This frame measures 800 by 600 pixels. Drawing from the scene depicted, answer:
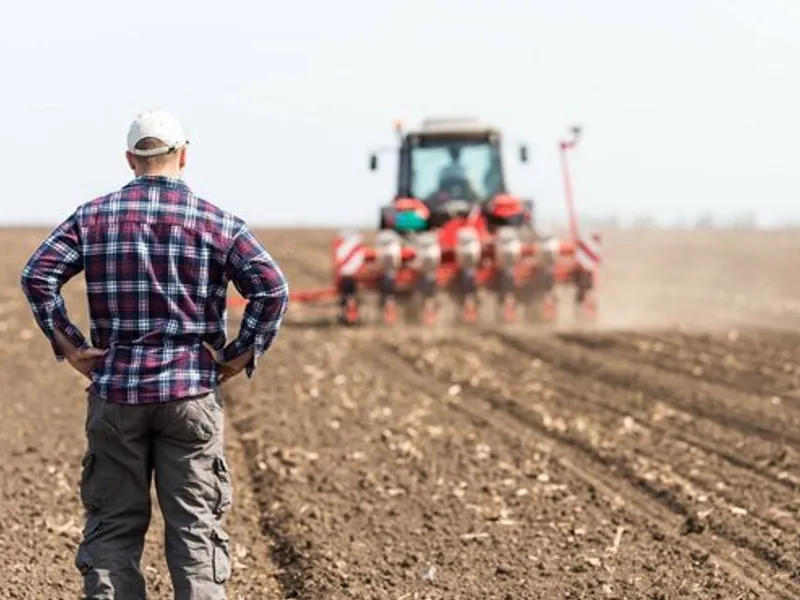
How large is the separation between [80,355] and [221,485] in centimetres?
59

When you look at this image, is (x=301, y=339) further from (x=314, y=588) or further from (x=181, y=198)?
(x=181, y=198)

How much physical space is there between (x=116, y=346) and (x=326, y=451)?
438 cm

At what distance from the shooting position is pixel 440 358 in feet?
42.9

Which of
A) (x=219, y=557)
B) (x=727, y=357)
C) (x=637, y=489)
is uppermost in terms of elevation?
(x=219, y=557)

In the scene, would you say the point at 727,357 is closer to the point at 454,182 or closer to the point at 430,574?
the point at 454,182

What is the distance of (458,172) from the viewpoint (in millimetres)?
16844

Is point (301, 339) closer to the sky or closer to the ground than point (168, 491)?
closer to the ground

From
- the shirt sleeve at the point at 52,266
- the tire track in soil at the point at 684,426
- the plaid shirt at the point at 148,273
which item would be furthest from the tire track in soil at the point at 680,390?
the shirt sleeve at the point at 52,266

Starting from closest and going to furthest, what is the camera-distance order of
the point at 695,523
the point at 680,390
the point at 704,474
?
the point at 695,523 → the point at 704,474 → the point at 680,390

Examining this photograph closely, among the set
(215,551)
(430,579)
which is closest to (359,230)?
(430,579)

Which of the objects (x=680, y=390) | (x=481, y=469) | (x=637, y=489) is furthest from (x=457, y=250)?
(x=637, y=489)

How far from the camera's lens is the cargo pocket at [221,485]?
4.11 m

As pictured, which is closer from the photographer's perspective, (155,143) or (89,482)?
(155,143)

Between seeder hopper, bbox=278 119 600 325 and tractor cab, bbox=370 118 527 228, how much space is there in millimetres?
13
